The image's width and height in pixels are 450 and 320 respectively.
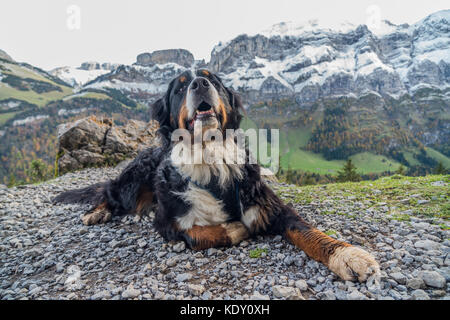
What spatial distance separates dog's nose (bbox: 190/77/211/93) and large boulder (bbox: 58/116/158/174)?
10.1 m

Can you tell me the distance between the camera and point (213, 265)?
3.27 m

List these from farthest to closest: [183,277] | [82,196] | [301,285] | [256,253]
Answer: [82,196] < [256,253] < [183,277] < [301,285]

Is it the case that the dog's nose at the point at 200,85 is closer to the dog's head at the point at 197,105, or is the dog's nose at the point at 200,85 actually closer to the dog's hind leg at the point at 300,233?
the dog's head at the point at 197,105

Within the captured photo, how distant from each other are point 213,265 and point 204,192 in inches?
48.6

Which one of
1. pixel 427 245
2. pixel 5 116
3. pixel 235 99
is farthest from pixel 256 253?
pixel 5 116

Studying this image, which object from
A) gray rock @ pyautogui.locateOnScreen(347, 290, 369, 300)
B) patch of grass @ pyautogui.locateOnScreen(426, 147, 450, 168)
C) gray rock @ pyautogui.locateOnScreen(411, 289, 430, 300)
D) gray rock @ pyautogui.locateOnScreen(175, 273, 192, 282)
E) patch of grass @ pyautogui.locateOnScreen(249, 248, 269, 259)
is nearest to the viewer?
gray rock @ pyautogui.locateOnScreen(411, 289, 430, 300)

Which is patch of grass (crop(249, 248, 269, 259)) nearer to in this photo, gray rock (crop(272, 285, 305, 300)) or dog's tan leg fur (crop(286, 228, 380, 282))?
dog's tan leg fur (crop(286, 228, 380, 282))

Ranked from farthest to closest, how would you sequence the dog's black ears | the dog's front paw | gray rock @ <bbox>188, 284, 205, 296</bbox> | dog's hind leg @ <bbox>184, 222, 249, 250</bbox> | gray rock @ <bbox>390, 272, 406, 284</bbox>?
→ the dog's black ears
dog's hind leg @ <bbox>184, 222, 249, 250</bbox>
gray rock @ <bbox>188, 284, 205, 296</bbox>
the dog's front paw
gray rock @ <bbox>390, 272, 406, 284</bbox>

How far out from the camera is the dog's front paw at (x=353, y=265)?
2.51m

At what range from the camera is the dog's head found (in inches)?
158

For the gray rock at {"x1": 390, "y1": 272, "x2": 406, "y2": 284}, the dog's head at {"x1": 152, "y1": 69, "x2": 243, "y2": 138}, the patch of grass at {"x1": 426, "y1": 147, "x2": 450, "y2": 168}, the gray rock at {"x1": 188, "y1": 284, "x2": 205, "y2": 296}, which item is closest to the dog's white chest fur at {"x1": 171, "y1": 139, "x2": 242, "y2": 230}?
the dog's head at {"x1": 152, "y1": 69, "x2": 243, "y2": 138}

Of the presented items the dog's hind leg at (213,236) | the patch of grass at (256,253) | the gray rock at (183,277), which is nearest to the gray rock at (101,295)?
the gray rock at (183,277)

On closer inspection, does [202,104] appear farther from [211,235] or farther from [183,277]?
[183,277]
